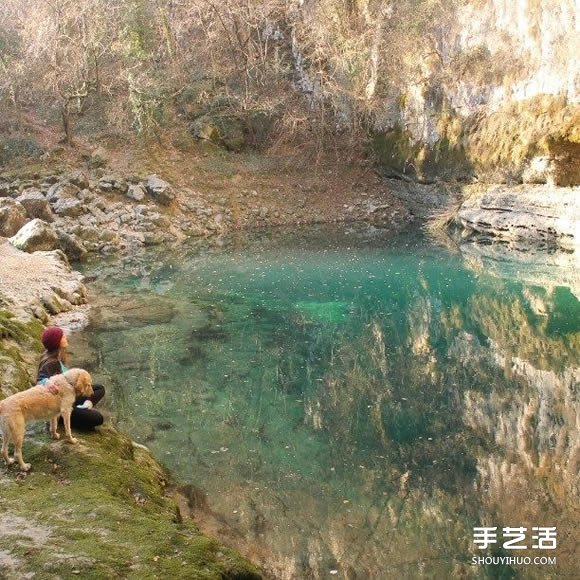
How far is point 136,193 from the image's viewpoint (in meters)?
26.7

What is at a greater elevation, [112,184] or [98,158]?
[98,158]

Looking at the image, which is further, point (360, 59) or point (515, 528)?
point (360, 59)

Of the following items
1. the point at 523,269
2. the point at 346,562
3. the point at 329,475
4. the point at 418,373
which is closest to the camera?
the point at 346,562

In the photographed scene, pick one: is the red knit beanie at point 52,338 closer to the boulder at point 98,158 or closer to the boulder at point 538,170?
the boulder at point 538,170

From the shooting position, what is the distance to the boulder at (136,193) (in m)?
26.6

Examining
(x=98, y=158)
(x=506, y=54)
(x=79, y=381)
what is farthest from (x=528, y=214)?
(x=79, y=381)

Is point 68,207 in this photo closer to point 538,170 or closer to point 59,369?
point 538,170

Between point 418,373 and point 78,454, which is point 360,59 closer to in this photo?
point 418,373

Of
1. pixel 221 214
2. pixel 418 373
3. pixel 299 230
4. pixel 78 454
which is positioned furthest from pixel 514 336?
pixel 221 214

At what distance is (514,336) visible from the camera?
41.5 feet

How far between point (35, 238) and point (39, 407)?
16.1 metres

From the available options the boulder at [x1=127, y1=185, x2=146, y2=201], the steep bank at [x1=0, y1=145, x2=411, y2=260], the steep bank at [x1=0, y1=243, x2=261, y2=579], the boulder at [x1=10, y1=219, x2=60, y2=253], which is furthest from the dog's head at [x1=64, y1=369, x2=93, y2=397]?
the boulder at [x1=127, y1=185, x2=146, y2=201]

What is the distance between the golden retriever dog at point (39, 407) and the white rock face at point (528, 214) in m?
18.9

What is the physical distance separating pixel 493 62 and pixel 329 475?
2176cm
